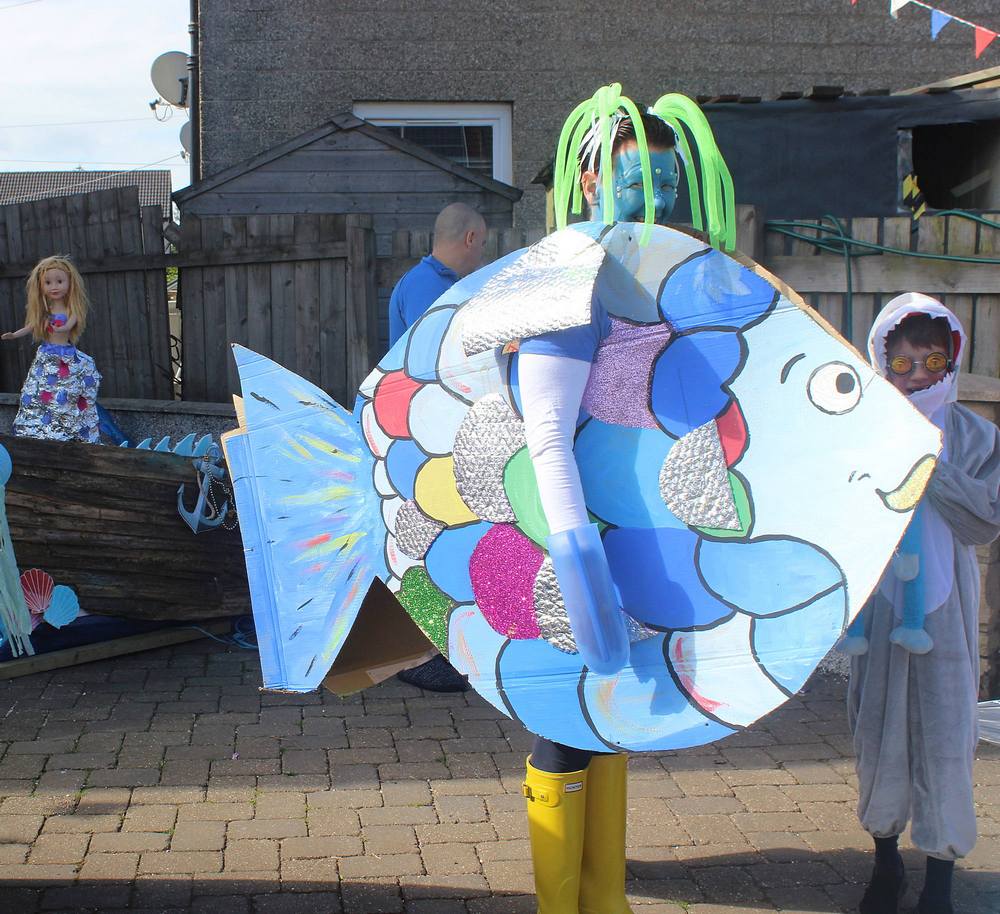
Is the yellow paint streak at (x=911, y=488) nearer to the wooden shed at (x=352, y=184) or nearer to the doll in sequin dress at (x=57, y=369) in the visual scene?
the doll in sequin dress at (x=57, y=369)

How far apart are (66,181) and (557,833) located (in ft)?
178

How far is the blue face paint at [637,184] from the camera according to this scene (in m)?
2.14

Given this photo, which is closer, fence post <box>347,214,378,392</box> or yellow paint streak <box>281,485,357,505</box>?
yellow paint streak <box>281,485,357,505</box>

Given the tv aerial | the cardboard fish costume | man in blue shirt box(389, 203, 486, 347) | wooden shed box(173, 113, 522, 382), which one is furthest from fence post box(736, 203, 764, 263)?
the tv aerial

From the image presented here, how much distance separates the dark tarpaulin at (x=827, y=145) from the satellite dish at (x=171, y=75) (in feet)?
18.8

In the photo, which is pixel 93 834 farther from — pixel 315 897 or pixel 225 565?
pixel 225 565

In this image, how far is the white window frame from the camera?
8.74 m

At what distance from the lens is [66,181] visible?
51.2 m

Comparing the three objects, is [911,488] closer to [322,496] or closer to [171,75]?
[322,496]

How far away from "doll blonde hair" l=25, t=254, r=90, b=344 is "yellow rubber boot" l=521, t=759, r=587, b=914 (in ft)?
12.4

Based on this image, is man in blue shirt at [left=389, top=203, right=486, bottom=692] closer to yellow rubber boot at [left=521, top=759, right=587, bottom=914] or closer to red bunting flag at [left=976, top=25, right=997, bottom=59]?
yellow rubber boot at [left=521, top=759, right=587, bottom=914]

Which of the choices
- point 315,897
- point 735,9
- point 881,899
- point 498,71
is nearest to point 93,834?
point 315,897

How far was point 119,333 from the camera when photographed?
700cm

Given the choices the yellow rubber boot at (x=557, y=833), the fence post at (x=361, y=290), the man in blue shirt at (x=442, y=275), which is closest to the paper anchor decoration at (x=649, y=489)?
the yellow rubber boot at (x=557, y=833)
